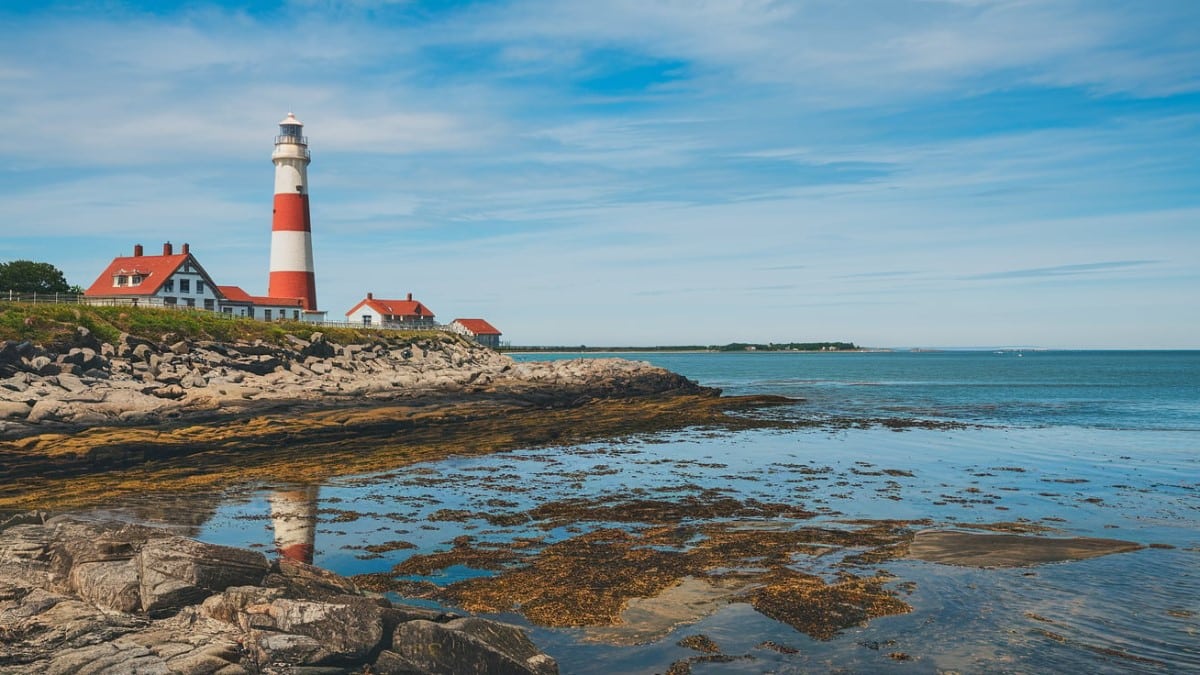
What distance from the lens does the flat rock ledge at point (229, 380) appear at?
94.8 feet

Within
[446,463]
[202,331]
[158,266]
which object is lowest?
[446,463]

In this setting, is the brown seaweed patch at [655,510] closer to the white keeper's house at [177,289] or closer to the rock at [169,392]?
the rock at [169,392]

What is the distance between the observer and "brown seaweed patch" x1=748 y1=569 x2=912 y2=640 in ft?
36.5

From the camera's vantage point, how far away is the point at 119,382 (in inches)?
1337

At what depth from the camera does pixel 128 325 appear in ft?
140

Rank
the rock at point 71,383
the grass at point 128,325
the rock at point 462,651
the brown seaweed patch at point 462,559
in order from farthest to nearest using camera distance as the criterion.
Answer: the grass at point 128,325 < the rock at point 71,383 < the brown seaweed patch at point 462,559 < the rock at point 462,651

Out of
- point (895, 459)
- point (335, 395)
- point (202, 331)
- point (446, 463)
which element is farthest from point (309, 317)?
point (895, 459)

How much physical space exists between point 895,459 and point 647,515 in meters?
13.8

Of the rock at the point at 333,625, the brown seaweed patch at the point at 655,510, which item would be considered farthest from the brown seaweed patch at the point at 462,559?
the rock at the point at 333,625

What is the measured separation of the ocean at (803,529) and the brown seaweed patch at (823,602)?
7cm

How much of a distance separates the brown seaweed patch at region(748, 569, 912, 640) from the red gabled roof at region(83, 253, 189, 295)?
192ft

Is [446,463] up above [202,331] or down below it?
below

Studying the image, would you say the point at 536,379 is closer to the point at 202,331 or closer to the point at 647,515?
the point at 202,331

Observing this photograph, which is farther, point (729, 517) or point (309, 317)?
point (309, 317)
